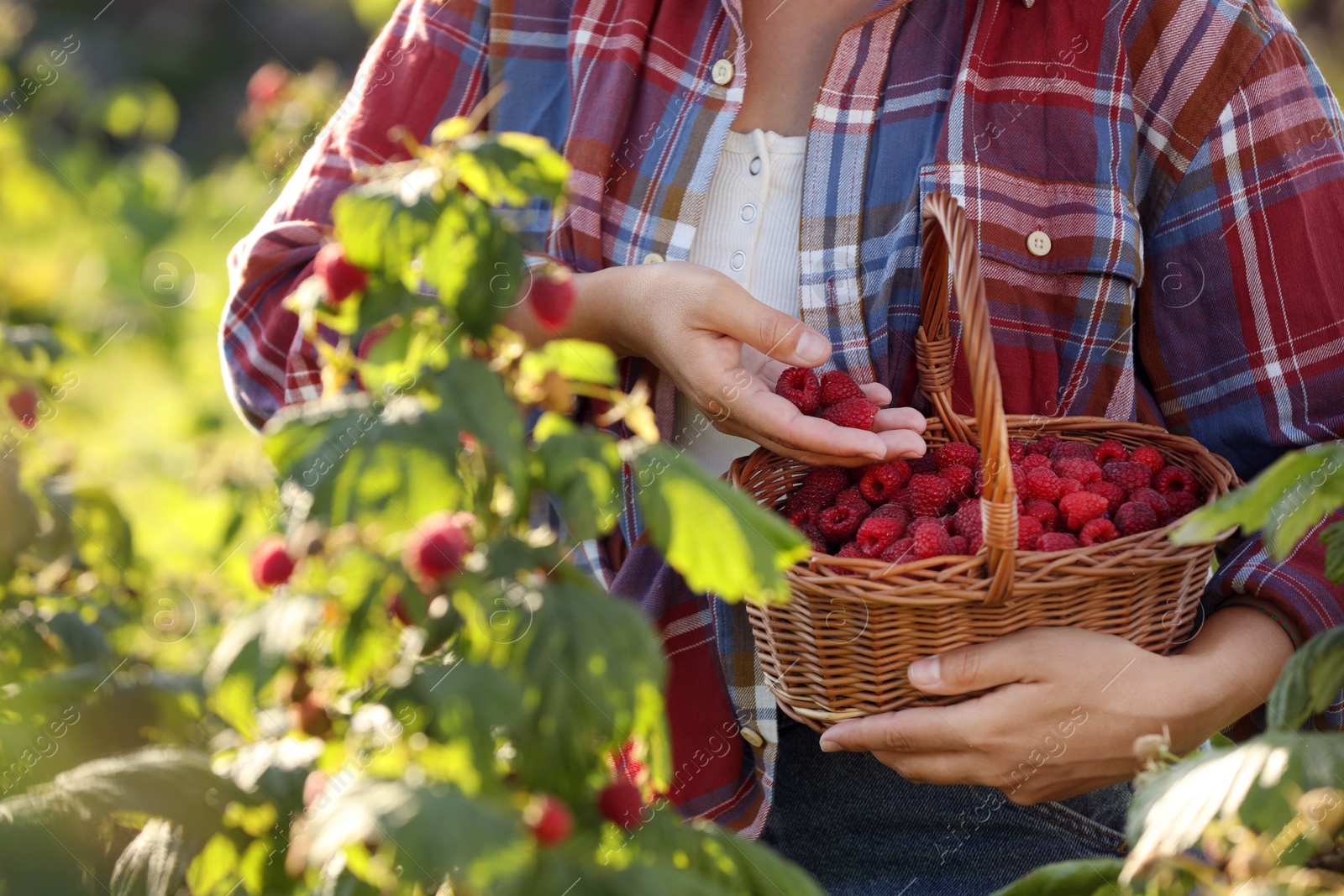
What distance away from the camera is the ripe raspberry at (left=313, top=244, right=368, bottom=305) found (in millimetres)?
576

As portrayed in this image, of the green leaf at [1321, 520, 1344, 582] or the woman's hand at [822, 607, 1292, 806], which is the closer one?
the green leaf at [1321, 520, 1344, 582]

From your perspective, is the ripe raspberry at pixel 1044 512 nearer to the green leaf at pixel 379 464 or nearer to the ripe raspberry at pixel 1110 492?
the ripe raspberry at pixel 1110 492

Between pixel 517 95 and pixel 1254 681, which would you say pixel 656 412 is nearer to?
pixel 517 95

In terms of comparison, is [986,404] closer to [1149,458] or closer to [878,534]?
[878,534]

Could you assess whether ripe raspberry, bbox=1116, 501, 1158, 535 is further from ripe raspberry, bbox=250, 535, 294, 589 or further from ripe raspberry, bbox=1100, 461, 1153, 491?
ripe raspberry, bbox=250, 535, 294, 589

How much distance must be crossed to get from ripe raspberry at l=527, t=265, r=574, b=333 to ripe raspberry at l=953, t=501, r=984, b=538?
0.52 metres

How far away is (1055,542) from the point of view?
101cm

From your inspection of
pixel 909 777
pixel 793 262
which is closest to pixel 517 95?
pixel 793 262

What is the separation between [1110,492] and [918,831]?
434 millimetres

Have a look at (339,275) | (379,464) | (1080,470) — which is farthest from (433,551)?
(1080,470)

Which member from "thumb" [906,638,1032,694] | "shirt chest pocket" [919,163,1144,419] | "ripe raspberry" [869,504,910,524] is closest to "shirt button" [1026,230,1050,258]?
"shirt chest pocket" [919,163,1144,419]

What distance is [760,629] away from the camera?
1098 mm

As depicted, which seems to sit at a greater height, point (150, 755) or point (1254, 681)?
point (150, 755)

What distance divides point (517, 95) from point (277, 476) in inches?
36.8
